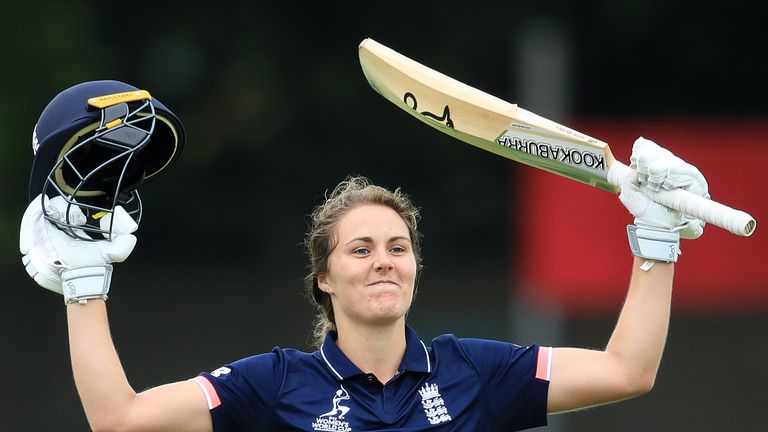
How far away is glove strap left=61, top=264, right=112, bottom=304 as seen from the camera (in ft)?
10.5

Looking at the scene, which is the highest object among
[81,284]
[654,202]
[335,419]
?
[654,202]

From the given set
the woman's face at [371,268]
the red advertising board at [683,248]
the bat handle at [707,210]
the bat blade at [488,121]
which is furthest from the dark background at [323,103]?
the bat handle at [707,210]

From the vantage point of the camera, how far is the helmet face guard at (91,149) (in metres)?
3.24

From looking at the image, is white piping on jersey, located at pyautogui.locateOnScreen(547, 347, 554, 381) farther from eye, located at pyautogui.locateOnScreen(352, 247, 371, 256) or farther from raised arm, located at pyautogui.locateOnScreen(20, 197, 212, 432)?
raised arm, located at pyautogui.locateOnScreen(20, 197, 212, 432)

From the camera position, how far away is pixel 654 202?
3.37 metres

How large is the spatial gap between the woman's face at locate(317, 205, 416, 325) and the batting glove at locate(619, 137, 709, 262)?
1.87ft

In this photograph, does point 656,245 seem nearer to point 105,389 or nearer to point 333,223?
point 333,223

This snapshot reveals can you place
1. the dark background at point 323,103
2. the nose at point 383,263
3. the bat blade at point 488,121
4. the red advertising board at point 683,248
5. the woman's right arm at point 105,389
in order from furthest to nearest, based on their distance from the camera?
the dark background at point 323,103 < the red advertising board at point 683,248 < the bat blade at point 488,121 < the nose at point 383,263 < the woman's right arm at point 105,389

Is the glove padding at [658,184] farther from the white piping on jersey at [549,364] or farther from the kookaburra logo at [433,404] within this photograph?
the kookaburra logo at [433,404]

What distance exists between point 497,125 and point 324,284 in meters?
0.62

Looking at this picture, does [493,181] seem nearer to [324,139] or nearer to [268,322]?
[324,139]

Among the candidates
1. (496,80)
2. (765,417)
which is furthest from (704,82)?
(765,417)

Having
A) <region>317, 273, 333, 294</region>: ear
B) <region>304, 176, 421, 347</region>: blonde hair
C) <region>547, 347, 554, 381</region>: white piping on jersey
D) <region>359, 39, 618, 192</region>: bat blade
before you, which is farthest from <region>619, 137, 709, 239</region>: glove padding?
<region>317, 273, 333, 294</region>: ear

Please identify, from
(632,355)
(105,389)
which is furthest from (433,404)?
(105,389)
